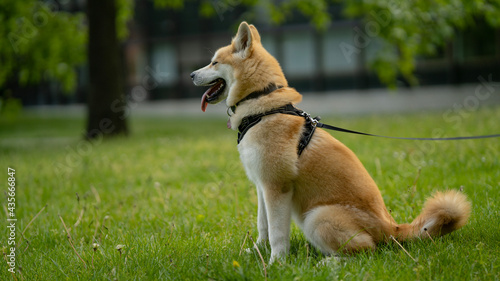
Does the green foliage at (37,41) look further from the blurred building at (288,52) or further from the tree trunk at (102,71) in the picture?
the blurred building at (288,52)

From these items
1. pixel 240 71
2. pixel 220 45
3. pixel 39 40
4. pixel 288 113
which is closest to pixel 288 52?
pixel 220 45

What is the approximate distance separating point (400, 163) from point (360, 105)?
1545 centimetres

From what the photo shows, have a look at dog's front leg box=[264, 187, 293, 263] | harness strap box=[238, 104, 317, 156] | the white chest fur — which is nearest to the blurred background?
harness strap box=[238, 104, 317, 156]

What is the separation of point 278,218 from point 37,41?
40.9 ft

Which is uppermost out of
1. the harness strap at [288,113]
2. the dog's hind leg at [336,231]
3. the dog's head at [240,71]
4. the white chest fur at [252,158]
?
the dog's head at [240,71]

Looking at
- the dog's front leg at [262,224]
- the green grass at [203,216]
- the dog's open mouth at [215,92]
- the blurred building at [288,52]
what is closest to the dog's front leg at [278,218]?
the green grass at [203,216]

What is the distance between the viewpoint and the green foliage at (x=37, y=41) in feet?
37.4

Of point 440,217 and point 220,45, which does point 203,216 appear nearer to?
point 440,217

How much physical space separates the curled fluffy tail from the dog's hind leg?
291mm

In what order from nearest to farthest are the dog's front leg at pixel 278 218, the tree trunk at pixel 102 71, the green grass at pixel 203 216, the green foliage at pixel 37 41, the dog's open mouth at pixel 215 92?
the green grass at pixel 203 216 < the dog's front leg at pixel 278 218 < the dog's open mouth at pixel 215 92 < the green foliage at pixel 37 41 < the tree trunk at pixel 102 71

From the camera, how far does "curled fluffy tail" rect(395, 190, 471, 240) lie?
292cm

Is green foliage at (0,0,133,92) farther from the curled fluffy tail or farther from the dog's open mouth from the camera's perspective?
the curled fluffy tail

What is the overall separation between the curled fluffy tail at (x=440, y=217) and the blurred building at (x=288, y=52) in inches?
556

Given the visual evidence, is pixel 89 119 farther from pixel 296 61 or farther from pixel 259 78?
pixel 296 61
